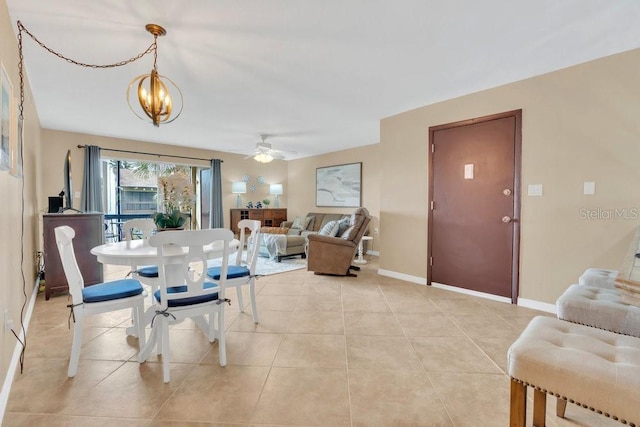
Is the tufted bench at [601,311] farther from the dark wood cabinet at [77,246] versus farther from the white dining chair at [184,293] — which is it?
the dark wood cabinet at [77,246]

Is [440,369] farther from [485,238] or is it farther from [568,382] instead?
[485,238]

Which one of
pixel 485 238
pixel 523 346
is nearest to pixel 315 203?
pixel 485 238

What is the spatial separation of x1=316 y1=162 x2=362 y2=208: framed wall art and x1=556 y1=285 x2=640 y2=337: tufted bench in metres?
4.92

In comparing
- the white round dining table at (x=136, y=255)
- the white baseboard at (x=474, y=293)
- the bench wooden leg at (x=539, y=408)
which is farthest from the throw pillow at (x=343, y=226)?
the bench wooden leg at (x=539, y=408)

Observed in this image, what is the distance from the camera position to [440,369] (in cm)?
190

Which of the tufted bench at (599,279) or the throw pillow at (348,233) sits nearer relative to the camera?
the tufted bench at (599,279)

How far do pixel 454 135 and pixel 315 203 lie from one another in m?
4.36

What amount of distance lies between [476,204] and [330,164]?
4.23m

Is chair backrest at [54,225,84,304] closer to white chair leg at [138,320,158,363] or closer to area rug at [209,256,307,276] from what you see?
white chair leg at [138,320,158,363]

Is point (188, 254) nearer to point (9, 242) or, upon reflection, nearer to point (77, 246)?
point (9, 242)

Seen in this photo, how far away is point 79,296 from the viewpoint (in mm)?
1833

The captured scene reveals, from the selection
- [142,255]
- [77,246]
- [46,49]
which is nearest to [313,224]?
[77,246]

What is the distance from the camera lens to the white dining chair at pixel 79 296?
5.90ft

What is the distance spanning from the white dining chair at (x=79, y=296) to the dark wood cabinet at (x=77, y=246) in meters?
1.92
